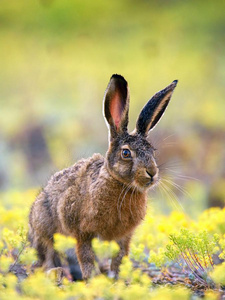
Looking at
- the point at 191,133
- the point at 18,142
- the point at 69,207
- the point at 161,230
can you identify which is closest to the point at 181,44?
the point at 191,133

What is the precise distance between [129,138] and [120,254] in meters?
0.95

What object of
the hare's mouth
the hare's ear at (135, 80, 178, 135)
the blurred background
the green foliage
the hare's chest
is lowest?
the green foliage

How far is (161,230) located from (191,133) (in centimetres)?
530

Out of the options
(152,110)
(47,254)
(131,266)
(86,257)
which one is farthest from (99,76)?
(131,266)

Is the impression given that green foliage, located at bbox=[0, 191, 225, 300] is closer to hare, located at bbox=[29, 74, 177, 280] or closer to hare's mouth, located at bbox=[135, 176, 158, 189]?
hare, located at bbox=[29, 74, 177, 280]

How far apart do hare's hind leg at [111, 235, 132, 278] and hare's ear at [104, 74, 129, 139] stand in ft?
2.78

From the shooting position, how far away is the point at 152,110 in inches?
185

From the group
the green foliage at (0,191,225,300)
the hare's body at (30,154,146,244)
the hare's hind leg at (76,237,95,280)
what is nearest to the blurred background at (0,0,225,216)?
the green foliage at (0,191,225,300)

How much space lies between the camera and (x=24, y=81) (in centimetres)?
1227

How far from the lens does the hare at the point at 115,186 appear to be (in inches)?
181

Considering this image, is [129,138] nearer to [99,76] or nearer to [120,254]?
[120,254]

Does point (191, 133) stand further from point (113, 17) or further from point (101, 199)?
point (101, 199)

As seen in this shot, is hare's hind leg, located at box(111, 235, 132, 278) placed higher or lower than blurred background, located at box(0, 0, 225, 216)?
lower

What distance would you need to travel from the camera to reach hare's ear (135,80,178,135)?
4.69 m
